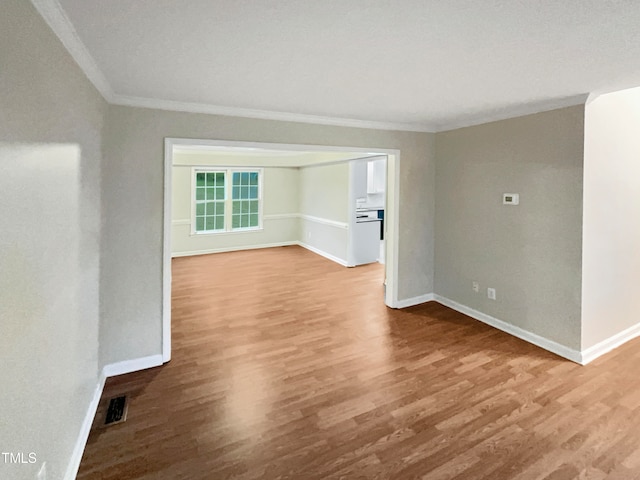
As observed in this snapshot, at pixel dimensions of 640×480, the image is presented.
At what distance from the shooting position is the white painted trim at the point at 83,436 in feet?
5.91

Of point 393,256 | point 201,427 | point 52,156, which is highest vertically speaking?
point 52,156

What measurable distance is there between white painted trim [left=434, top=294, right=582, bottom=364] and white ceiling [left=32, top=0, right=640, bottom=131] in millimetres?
2175

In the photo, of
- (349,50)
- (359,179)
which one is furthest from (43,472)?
(359,179)

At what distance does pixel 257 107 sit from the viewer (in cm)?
314

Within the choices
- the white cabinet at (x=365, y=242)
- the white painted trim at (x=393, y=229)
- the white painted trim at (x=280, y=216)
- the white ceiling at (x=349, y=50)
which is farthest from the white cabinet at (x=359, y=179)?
the white ceiling at (x=349, y=50)

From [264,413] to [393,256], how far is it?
2559 mm

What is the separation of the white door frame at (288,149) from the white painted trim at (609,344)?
196cm

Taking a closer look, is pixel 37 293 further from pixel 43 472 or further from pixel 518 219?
pixel 518 219

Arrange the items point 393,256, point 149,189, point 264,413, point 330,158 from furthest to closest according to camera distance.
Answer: point 330,158
point 393,256
point 149,189
point 264,413

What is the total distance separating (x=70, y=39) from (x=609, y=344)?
4737 millimetres

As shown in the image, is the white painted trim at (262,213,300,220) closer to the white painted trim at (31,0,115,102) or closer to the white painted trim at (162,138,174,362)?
the white painted trim at (162,138,174,362)

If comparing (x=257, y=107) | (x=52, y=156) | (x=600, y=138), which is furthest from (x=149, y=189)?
(x=600, y=138)

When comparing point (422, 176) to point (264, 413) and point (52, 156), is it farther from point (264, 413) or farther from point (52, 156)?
point (52, 156)

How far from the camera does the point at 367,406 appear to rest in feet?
8.03
